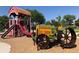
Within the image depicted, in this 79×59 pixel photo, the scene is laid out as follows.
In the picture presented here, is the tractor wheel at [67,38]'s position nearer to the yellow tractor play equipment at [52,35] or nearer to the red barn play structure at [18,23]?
the yellow tractor play equipment at [52,35]

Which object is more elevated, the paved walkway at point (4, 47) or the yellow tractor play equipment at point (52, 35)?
the yellow tractor play equipment at point (52, 35)

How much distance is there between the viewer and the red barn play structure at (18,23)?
7289mm

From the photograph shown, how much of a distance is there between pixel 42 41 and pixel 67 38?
0.45 m

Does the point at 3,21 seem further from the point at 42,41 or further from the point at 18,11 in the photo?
Result: the point at 42,41

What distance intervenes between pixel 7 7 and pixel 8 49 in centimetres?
74

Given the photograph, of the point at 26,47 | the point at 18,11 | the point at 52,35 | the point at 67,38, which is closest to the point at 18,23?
the point at 18,11

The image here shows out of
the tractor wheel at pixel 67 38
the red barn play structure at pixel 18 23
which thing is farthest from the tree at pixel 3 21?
the tractor wheel at pixel 67 38

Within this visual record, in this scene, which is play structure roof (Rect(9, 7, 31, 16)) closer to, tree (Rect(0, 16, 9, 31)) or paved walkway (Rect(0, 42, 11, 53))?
tree (Rect(0, 16, 9, 31))

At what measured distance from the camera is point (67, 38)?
733cm

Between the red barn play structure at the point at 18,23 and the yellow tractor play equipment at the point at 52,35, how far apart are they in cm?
19

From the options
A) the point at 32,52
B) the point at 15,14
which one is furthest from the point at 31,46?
the point at 15,14

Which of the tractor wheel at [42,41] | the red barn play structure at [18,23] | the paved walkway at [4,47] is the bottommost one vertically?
the paved walkway at [4,47]

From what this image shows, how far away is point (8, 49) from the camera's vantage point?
7316 millimetres
